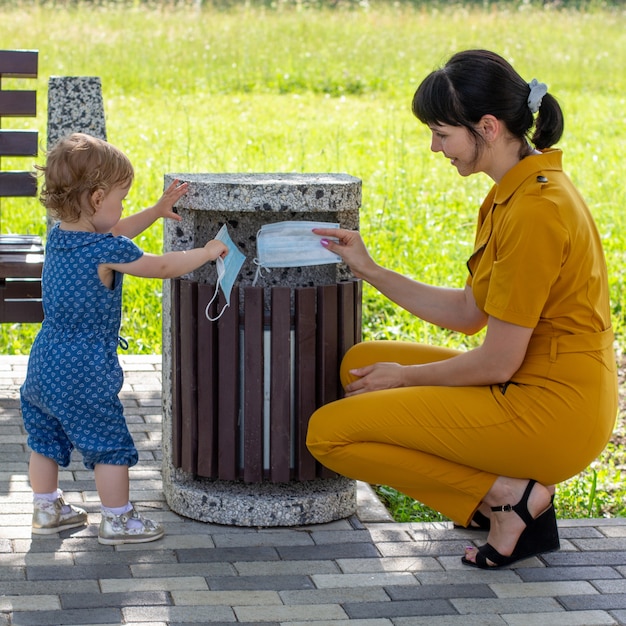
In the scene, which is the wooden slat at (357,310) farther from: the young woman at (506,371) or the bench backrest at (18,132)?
the bench backrest at (18,132)

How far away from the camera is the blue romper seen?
10.6ft

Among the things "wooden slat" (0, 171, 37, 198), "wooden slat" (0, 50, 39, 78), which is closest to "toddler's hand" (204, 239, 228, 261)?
"wooden slat" (0, 171, 37, 198)

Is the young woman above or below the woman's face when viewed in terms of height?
below

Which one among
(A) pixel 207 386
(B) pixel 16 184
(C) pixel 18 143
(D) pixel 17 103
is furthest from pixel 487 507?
(D) pixel 17 103

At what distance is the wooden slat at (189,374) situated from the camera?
11.3 feet

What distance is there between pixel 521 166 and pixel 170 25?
1543 centimetres

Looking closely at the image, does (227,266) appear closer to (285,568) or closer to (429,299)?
(429,299)

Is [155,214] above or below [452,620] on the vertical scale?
above

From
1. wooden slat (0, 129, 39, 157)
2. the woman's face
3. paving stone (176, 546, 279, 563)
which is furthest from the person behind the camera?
wooden slat (0, 129, 39, 157)

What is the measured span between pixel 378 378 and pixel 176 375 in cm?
66

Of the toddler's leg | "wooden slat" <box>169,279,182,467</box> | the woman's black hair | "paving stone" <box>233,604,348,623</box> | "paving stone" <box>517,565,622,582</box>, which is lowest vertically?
"paving stone" <box>517,565,622,582</box>

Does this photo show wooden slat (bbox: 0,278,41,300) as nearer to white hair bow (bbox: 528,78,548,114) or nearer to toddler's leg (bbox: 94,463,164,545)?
toddler's leg (bbox: 94,463,164,545)

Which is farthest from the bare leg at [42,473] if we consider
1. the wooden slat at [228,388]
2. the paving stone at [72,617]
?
the paving stone at [72,617]

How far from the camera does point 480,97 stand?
3.11 m
